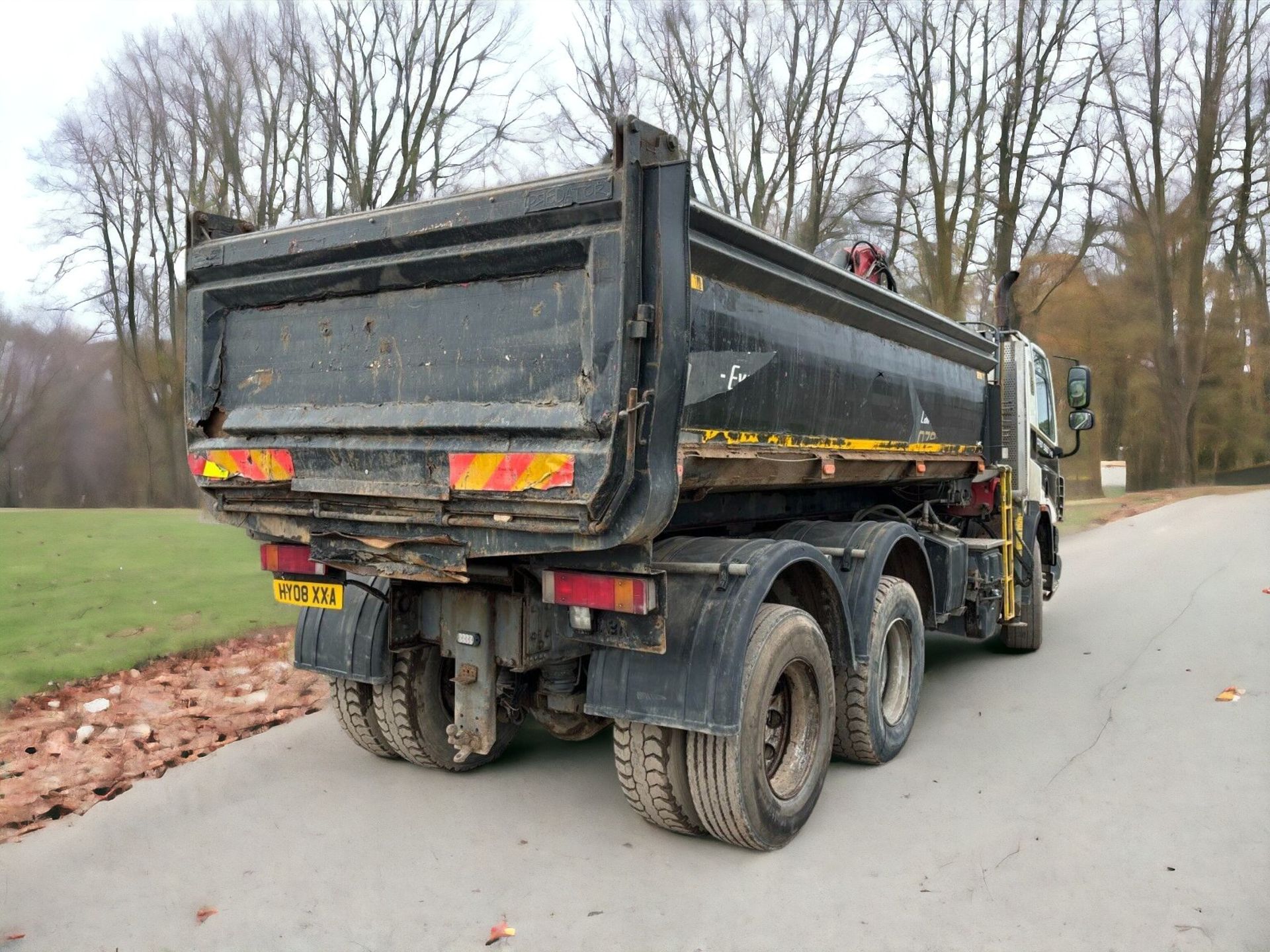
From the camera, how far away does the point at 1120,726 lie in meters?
5.34

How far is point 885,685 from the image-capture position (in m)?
5.25

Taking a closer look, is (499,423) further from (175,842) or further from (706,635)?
(175,842)

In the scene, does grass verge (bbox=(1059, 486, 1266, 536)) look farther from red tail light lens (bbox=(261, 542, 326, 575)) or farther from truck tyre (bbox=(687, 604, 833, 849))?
red tail light lens (bbox=(261, 542, 326, 575))

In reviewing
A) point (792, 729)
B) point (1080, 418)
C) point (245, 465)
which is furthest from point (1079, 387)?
point (245, 465)

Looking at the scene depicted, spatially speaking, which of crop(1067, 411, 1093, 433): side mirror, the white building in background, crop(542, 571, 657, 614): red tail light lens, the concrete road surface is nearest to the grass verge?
the white building in background

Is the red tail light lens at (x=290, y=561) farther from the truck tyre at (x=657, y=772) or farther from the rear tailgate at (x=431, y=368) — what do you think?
the truck tyre at (x=657, y=772)

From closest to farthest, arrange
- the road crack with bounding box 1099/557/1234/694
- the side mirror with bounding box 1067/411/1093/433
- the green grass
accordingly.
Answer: the green grass
the road crack with bounding box 1099/557/1234/694
the side mirror with bounding box 1067/411/1093/433

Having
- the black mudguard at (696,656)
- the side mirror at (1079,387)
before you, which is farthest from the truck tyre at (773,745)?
the side mirror at (1079,387)

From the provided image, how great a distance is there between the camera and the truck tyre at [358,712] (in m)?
4.71

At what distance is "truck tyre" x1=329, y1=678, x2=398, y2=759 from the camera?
4.71 m

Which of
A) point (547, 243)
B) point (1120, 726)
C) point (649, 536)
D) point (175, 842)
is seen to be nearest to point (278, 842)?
point (175, 842)

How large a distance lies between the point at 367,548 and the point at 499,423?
2.89 ft

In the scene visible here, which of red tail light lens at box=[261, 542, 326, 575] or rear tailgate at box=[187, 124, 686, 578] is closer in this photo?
rear tailgate at box=[187, 124, 686, 578]

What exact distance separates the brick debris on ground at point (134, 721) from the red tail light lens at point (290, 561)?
4.54ft
